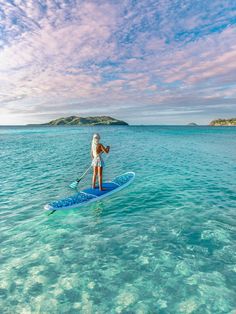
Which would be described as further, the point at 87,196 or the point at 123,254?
the point at 87,196

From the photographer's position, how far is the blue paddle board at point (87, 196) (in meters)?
12.6

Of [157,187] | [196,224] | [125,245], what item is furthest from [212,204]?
[125,245]

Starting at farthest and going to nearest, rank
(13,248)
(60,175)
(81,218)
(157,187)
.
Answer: (60,175) < (157,187) < (81,218) < (13,248)

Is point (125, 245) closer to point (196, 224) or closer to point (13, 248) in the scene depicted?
point (196, 224)

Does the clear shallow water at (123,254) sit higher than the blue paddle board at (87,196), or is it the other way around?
the blue paddle board at (87,196)

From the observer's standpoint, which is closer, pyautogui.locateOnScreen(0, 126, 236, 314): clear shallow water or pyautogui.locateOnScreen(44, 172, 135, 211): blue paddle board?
pyautogui.locateOnScreen(0, 126, 236, 314): clear shallow water

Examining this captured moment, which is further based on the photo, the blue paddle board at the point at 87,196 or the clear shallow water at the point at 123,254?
the blue paddle board at the point at 87,196

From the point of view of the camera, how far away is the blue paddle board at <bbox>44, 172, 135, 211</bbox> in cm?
1264

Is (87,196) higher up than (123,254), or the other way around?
(87,196)

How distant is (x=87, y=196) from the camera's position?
14211mm

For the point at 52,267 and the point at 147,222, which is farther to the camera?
the point at 147,222

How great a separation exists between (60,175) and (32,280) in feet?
50.7

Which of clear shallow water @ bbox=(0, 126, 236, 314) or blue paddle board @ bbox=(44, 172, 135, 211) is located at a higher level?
blue paddle board @ bbox=(44, 172, 135, 211)

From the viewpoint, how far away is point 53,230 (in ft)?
35.9
